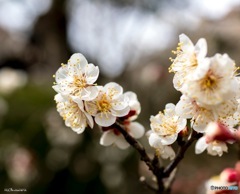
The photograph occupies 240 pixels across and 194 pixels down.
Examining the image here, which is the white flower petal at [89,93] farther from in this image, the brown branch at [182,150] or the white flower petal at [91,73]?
the brown branch at [182,150]

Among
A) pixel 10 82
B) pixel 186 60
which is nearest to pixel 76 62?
pixel 186 60

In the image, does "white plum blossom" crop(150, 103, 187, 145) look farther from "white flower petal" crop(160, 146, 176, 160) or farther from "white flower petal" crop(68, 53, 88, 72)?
"white flower petal" crop(68, 53, 88, 72)

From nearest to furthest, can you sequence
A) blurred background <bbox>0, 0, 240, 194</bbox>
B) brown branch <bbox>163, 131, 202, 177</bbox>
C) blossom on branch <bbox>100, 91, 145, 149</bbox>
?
brown branch <bbox>163, 131, 202, 177</bbox>, blossom on branch <bbox>100, 91, 145, 149</bbox>, blurred background <bbox>0, 0, 240, 194</bbox>

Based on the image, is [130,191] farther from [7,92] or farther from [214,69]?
[214,69]

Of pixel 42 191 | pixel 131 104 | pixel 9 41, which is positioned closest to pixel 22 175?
pixel 42 191

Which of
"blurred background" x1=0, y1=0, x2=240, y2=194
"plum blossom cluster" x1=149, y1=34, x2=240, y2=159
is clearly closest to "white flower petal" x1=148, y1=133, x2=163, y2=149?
"plum blossom cluster" x1=149, y1=34, x2=240, y2=159

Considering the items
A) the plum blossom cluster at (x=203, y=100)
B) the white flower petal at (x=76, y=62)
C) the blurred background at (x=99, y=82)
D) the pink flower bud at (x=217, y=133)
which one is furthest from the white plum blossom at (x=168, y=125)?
the blurred background at (x=99, y=82)

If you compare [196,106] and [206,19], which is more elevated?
[196,106]
